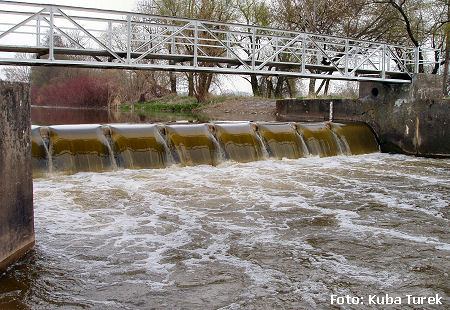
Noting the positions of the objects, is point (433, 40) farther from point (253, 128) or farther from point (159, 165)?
point (159, 165)

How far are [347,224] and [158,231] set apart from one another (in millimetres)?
2681

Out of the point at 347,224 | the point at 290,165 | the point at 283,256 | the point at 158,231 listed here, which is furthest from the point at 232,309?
the point at 290,165

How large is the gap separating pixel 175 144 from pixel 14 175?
7202 mm

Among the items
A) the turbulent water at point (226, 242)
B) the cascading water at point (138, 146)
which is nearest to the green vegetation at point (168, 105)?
the cascading water at point (138, 146)

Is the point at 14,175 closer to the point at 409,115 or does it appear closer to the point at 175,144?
the point at 175,144

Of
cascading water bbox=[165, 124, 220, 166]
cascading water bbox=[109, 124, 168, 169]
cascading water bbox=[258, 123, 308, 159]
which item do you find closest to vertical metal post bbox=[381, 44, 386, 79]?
cascading water bbox=[258, 123, 308, 159]

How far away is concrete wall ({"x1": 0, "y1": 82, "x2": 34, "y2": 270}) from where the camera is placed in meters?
5.07

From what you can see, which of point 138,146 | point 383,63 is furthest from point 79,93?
point 138,146

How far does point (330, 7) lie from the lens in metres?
28.6

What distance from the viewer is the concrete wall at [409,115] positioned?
15.9 meters

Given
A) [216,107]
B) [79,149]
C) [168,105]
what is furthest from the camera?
[168,105]

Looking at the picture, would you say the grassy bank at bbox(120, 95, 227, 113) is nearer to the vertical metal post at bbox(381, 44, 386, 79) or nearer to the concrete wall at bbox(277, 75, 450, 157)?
the concrete wall at bbox(277, 75, 450, 157)

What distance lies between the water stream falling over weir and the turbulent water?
0.54m

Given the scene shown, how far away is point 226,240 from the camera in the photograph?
6.46 m
